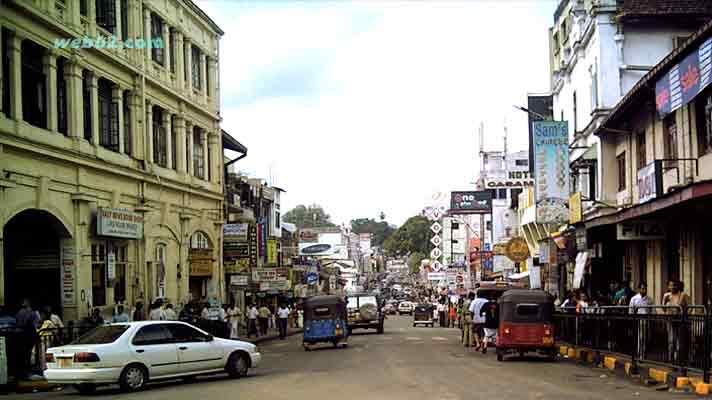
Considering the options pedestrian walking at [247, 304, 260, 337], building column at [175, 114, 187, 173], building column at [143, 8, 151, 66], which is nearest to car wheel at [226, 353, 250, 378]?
building column at [143, 8, 151, 66]

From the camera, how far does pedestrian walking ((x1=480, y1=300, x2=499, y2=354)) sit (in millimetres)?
28391

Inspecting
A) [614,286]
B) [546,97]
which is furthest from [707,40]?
[546,97]

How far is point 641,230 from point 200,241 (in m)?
22.3

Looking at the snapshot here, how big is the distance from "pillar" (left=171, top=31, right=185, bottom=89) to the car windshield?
70.5 ft

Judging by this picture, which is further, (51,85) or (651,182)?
(51,85)

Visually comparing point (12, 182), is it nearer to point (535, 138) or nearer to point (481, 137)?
point (535, 138)

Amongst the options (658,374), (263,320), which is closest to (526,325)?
(658,374)

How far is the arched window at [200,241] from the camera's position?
42.1 m

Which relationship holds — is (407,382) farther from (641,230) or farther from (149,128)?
(149,128)

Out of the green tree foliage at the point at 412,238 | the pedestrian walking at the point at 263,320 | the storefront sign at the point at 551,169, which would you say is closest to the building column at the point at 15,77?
the storefront sign at the point at 551,169

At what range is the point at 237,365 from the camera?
2162 centimetres

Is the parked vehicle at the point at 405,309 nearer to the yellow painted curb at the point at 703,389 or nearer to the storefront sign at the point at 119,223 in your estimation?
the storefront sign at the point at 119,223

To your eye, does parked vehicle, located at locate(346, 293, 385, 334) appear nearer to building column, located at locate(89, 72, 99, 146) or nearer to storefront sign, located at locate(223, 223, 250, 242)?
storefront sign, located at locate(223, 223, 250, 242)

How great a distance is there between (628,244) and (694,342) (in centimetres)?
1689
